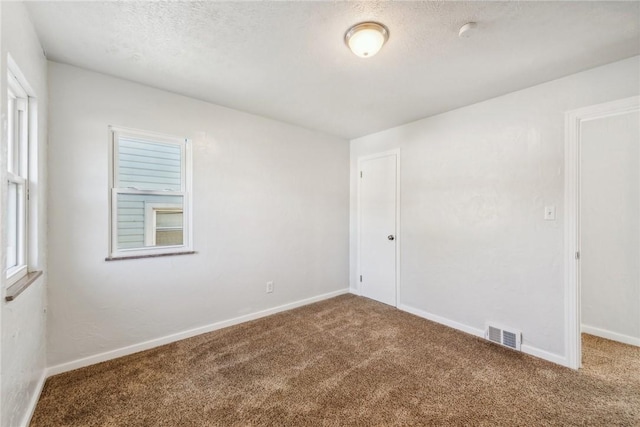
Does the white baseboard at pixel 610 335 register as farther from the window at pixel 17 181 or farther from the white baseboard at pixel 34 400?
the window at pixel 17 181

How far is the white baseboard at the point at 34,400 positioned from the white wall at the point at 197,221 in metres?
0.15

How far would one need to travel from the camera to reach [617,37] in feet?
5.81

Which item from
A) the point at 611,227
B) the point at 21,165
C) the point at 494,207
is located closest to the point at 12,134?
the point at 21,165

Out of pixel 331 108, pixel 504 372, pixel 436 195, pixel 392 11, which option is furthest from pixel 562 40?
pixel 504 372

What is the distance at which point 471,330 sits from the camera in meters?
2.85

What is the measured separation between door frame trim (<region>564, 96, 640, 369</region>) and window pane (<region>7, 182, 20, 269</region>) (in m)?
4.00

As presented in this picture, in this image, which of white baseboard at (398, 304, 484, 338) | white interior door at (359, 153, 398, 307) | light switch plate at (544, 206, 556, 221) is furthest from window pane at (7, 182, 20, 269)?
light switch plate at (544, 206, 556, 221)

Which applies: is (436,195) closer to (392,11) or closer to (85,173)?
(392,11)

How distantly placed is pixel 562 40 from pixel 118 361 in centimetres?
415

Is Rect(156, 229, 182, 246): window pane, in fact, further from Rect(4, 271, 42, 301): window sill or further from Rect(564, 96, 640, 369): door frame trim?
Rect(564, 96, 640, 369): door frame trim

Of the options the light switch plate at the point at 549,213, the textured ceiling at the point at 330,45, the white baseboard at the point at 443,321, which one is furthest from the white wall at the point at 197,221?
the light switch plate at the point at 549,213

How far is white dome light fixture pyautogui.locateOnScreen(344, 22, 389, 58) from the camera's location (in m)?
1.65

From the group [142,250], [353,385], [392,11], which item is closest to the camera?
[392,11]

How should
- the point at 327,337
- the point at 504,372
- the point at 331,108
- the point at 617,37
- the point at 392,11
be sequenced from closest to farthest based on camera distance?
the point at 392,11 → the point at 617,37 → the point at 504,372 → the point at 327,337 → the point at 331,108
